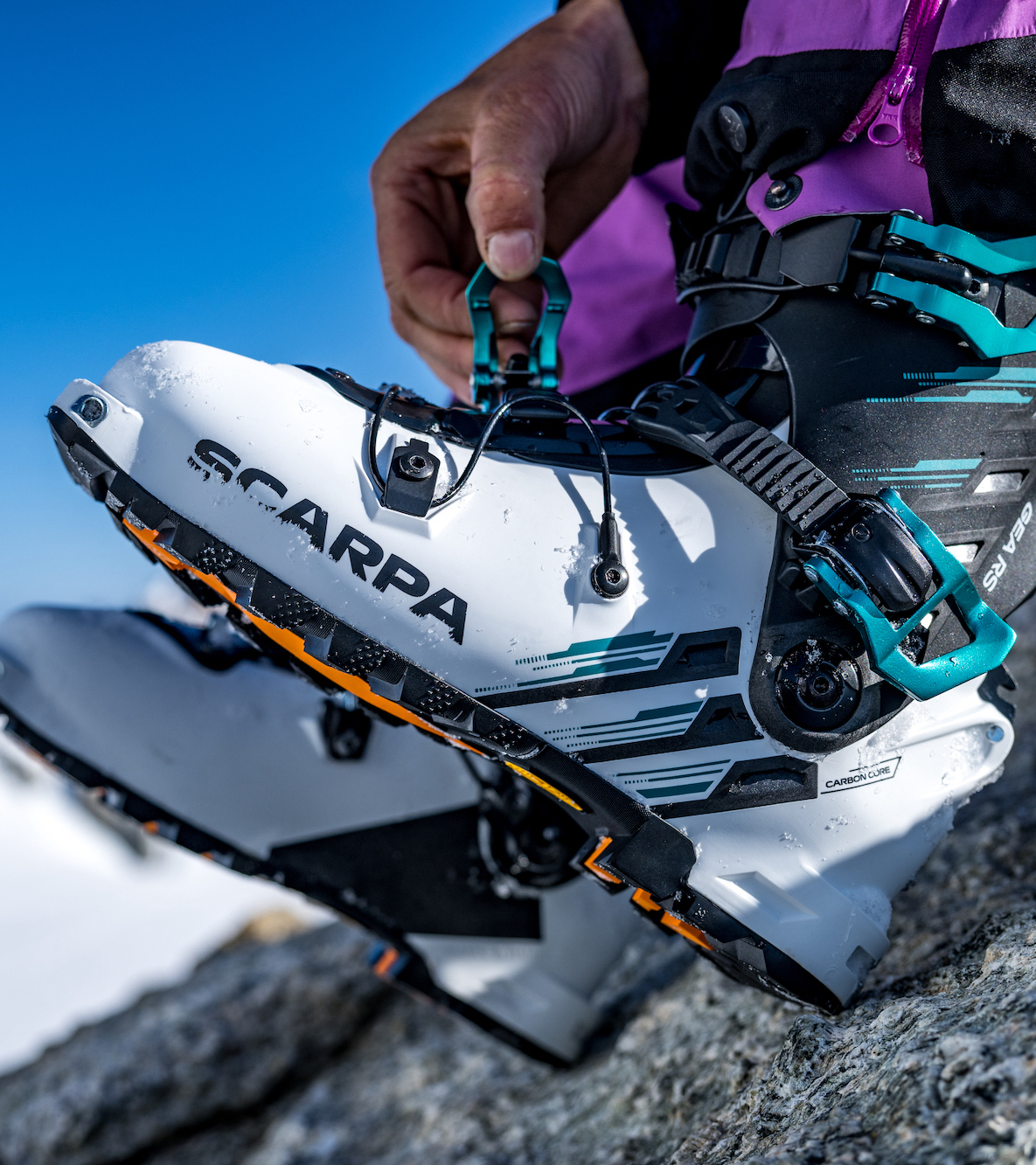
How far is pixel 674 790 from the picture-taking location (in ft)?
2.34

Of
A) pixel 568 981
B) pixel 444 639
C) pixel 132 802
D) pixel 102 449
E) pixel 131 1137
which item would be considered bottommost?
pixel 131 1137

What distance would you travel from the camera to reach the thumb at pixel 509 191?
0.88 meters

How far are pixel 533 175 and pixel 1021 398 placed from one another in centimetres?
49

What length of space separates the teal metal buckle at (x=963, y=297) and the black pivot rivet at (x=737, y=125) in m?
0.14

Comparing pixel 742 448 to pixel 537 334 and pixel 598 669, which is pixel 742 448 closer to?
pixel 598 669

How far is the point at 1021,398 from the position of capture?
0.70 meters

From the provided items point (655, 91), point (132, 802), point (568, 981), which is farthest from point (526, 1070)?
point (655, 91)

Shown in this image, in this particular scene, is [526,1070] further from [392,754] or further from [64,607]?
[64,607]

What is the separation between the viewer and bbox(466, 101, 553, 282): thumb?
2.89ft

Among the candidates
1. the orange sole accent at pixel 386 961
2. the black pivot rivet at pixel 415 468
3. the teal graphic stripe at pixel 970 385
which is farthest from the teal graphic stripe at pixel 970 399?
the orange sole accent at pixel 386 961

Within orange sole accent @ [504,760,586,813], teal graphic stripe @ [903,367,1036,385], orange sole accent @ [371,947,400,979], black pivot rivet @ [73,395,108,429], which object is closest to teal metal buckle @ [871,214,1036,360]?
teal graphic stripe @ [903,367,1036,385]

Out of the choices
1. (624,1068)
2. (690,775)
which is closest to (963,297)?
(690,775)

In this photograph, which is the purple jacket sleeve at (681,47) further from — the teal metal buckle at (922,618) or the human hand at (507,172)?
the teal metal buckle at (922,618)

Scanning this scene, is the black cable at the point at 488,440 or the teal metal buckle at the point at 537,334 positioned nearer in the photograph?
the black cable at the point at 488,440
